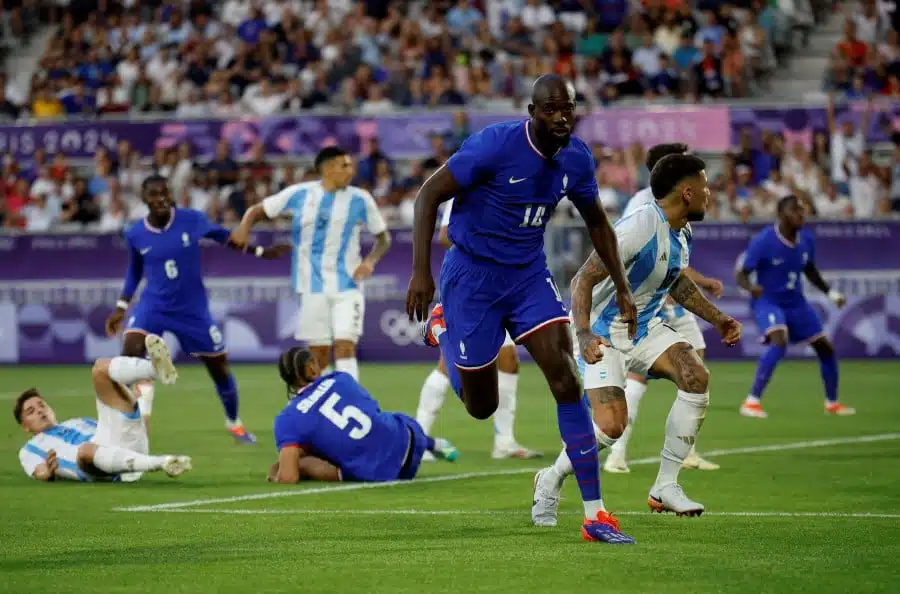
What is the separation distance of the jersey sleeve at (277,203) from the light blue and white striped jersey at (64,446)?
3486 millimetres

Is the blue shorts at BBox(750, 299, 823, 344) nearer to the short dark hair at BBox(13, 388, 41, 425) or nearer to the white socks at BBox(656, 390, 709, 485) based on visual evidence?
the white socks at BBox(656, 390, 709, 485)

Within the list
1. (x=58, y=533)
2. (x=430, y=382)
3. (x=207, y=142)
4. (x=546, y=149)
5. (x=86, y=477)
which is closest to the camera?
(x=546, y=149)

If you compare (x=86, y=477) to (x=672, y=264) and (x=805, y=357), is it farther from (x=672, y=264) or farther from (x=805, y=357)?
(x=805, y=357)

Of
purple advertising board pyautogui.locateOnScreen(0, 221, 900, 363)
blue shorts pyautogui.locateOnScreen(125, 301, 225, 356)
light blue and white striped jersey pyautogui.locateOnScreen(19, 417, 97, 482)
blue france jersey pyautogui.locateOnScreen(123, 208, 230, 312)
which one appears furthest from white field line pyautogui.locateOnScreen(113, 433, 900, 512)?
purple advertising board pyautogui.locateOnScreen(0, 221, 900, 363)

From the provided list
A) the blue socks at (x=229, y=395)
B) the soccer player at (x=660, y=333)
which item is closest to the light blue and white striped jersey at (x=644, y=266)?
the soccer player at (x=660, y=333)

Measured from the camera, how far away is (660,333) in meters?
9.45

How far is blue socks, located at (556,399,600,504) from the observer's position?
27.2ft

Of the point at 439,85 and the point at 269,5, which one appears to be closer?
the point at 439,85

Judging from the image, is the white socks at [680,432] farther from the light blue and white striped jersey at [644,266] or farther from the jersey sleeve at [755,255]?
the jersey sleeve at [755,255]

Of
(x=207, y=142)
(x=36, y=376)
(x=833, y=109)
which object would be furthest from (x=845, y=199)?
(x=36, y=376)

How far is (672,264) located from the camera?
9.24 m

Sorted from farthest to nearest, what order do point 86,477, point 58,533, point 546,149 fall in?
point 86,477 → point 58,533 → point 546,149

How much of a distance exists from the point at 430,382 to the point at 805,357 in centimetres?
1280

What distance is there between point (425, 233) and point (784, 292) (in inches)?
403
